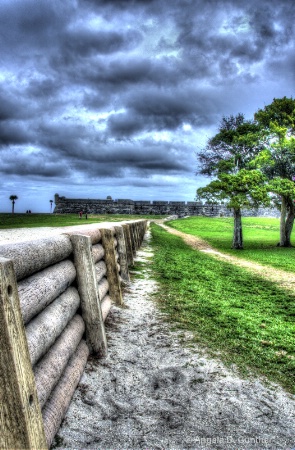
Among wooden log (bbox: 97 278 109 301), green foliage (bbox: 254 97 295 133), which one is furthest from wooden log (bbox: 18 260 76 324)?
green foliage (bbox: 254 97 295 133)

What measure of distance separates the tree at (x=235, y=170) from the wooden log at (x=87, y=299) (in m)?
15.3

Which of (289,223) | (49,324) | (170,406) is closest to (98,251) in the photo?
(49,324)

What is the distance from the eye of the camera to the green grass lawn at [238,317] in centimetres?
380

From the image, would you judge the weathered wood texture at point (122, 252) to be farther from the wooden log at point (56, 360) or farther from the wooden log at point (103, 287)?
the wooden log at point (56, 360)

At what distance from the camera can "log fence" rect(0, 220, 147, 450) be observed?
5.52ft

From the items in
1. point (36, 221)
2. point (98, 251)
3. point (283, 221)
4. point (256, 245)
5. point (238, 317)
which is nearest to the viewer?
point (98, 251)

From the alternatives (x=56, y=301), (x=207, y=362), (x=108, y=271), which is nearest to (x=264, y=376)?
(x=207, y=362)

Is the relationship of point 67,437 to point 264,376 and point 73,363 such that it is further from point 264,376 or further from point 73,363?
point 264,376

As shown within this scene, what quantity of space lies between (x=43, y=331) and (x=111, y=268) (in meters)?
3.31

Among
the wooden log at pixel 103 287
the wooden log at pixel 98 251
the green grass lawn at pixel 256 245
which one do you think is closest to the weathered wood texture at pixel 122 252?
the wooden log at pixel 98 251

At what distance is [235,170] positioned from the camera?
2092 cm

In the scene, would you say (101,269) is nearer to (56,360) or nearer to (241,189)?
(56,360)

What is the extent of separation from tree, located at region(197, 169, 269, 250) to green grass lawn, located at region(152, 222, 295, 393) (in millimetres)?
9003

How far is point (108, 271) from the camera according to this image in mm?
5703
